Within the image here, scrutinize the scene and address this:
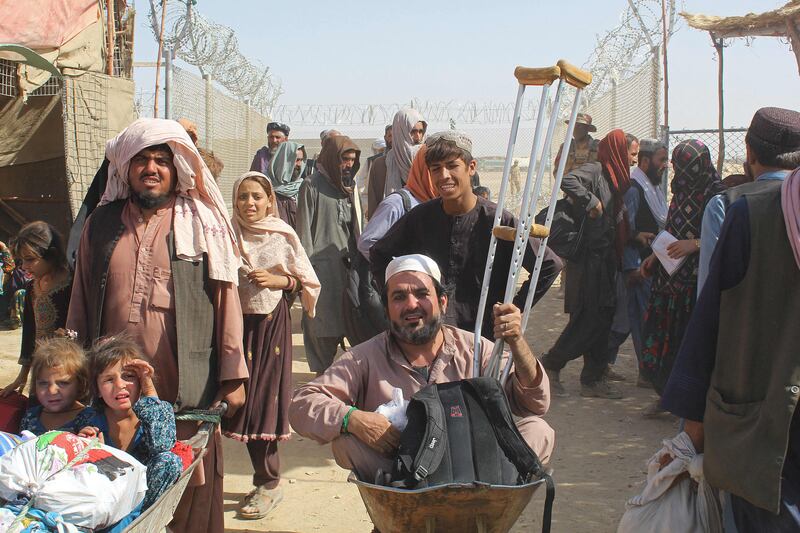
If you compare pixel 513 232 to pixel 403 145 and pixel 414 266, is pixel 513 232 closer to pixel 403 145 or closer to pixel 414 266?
pixel 414 266

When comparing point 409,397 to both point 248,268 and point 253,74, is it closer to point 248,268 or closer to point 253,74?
point 248,268

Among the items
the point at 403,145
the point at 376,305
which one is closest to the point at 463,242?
the point at 376,305

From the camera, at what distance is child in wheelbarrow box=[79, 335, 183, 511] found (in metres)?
3.06

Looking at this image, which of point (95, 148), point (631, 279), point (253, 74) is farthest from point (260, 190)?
point (253, 74)

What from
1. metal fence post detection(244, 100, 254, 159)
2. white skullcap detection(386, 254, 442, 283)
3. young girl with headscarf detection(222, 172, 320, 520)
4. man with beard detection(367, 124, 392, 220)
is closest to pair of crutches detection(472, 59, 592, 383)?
white skullcap detection(386, 254, 442, 283)

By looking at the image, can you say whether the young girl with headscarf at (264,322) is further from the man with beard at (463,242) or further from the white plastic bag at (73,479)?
the white plastic bag at (73,479)

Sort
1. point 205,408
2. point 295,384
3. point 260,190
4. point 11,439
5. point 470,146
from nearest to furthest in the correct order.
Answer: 1. point 11,439
2. point 205,408
3. point 470,146
4. point 260,190
5. point 295,384

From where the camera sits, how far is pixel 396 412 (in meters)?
3.11

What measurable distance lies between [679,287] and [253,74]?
11.1 meters

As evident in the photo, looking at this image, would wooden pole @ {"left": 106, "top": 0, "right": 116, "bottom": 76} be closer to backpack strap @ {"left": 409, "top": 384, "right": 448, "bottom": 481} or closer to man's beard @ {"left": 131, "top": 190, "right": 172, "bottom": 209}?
man's beard @ {"left": 131, "top": 190, "right": 172, "bottom": 209}

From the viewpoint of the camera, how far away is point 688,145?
18.7 ft

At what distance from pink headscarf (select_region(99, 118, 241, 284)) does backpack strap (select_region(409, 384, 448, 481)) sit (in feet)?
3.36

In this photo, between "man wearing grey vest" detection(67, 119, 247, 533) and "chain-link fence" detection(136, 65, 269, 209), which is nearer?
"man wearing grey vest" detection(67, 119, 247, 533)

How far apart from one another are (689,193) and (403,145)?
2.67m
